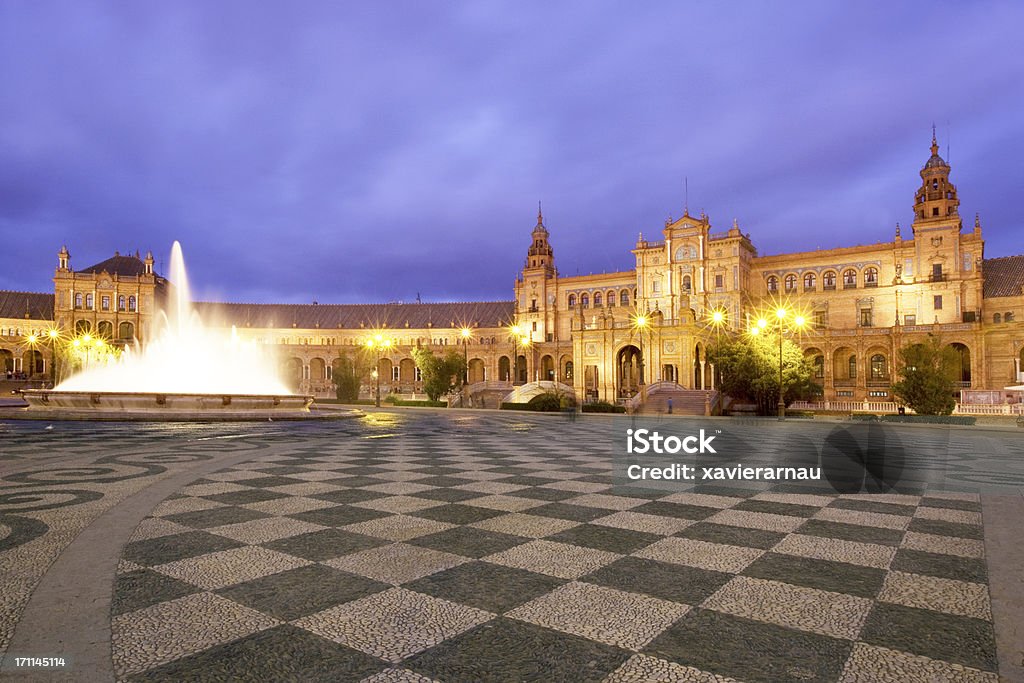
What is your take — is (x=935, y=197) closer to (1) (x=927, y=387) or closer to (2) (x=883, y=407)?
(2) (x=883, y=407)

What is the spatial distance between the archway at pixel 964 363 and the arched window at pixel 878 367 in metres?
6.98

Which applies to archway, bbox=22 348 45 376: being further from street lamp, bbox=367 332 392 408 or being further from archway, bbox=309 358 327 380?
street lamp, bbox=367 332 392 408

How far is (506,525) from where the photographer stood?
7172mm

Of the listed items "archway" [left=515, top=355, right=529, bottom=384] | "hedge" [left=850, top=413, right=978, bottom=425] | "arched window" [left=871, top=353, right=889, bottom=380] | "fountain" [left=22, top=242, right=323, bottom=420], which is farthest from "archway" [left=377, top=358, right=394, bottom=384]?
"hedge" [left=850, top=413, right=978, bottom=425]

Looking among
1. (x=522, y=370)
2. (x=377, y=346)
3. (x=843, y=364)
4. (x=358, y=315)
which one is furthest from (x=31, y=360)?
(x=843, y=364)

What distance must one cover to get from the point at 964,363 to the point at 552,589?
7735cm

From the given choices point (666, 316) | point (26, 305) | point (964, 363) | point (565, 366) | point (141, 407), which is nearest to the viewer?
point (141, 407)

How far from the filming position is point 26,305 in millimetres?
99562

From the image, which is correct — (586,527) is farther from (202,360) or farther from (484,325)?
(484,325)

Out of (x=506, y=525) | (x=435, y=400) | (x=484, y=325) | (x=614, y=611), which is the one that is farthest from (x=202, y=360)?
(x=484, y=325)

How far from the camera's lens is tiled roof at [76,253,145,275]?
334 feet

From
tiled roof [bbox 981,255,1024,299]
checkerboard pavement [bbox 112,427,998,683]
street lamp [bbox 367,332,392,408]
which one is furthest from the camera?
tiled roof [bbox 981,255,1024,299]

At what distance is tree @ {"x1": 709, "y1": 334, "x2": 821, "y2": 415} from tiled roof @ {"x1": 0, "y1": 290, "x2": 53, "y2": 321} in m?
105

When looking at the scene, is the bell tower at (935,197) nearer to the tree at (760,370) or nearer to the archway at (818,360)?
the archway at (818,360)
